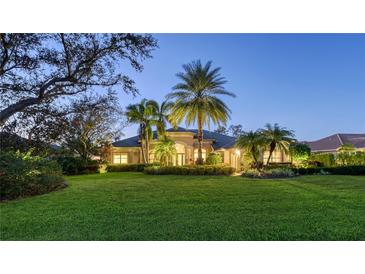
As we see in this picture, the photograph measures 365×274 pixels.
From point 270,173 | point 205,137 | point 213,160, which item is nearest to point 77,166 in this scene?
point 213,160

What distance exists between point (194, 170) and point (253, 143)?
10.8ft

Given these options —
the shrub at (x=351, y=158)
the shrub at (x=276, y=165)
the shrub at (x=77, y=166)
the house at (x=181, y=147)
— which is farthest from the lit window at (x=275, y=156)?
the shrub at (x=77, y=166)

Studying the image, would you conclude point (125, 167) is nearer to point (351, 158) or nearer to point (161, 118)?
point (161, 118)

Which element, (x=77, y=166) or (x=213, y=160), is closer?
(x=77, y=166)

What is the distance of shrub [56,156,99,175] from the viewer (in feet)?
37.5

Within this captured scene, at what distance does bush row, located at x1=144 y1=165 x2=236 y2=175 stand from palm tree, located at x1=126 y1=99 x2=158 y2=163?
4.80 meters

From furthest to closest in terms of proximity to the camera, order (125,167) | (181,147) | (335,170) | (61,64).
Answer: (181,147) → (125,167) → (335,170) → (61,64)

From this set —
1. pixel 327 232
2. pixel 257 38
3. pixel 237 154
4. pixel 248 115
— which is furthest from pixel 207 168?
pixel 327 232

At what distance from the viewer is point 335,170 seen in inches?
570

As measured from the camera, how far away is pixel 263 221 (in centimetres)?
467

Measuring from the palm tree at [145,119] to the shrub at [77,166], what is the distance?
5.13 m

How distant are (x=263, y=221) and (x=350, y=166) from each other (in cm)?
1204

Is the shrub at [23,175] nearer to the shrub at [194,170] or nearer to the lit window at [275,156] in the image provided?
the shrub at [194,170]

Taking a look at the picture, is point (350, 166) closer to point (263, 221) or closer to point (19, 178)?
point (263, 221)
